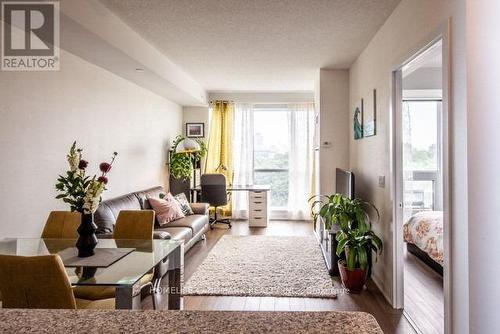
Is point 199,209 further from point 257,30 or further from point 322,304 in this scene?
point 257,30

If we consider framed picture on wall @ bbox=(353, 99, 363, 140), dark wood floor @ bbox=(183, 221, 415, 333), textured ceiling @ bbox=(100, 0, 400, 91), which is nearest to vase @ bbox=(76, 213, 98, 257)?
dark wood floor @ bbox=(183, 221, 415, 333)

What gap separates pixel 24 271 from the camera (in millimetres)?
1528

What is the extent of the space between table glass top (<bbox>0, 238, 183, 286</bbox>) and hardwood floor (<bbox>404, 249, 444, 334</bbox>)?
2037 millimetres

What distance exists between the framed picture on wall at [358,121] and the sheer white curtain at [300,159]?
2368 mm

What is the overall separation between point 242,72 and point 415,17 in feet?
10.2

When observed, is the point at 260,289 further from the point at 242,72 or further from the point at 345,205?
the point at 242,72

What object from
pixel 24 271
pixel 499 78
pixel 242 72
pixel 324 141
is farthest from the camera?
pixel 242 72

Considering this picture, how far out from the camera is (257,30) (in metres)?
3.37

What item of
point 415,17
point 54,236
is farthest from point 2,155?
point 415,17

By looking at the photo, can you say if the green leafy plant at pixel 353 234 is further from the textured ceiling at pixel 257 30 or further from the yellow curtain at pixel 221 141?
the yellow curtain at pixel 221 141

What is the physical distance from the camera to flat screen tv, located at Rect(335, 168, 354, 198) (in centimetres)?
343

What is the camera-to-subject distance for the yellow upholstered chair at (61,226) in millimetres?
2605

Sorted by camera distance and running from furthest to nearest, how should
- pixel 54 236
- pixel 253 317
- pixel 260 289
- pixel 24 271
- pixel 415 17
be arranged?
pixel 260 289 < pixel 54 236 < pixel 415 17 < pixel 24 271 < pixel 253 317

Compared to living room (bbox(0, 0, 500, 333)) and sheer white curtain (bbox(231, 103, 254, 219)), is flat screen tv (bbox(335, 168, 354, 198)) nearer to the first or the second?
living room (bbox(0, 0, 500, 333))
